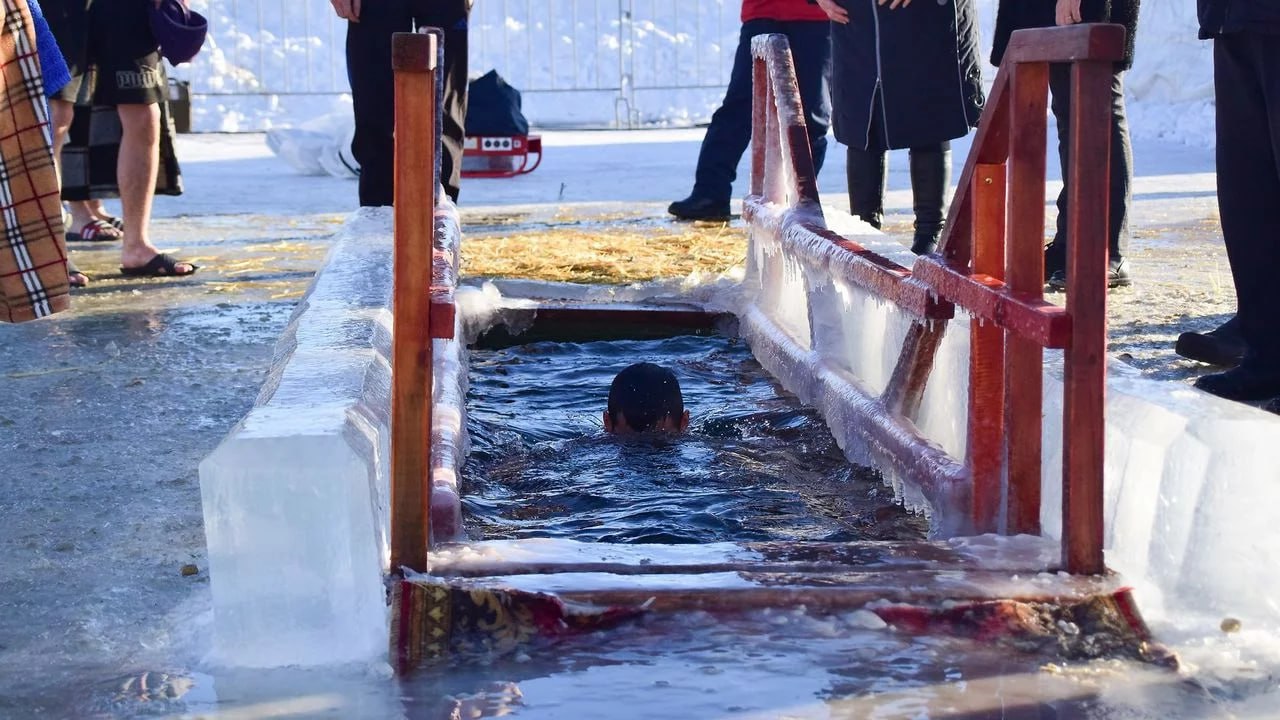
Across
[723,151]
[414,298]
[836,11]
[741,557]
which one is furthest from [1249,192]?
[723,151]

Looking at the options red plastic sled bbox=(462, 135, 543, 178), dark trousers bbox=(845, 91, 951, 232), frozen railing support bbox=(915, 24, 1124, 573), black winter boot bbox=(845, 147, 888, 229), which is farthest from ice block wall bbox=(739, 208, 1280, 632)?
red plastic sled bbox=(462, 135, 543, 178)

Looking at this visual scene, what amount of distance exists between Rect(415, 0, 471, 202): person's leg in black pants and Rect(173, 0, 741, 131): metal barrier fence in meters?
10.5

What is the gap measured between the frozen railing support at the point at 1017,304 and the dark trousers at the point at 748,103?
372 centimetres

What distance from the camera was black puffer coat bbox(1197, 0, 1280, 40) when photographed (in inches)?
128

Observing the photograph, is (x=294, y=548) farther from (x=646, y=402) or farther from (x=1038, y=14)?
(x=1038, y=14)

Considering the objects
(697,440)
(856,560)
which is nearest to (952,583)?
(856,560)

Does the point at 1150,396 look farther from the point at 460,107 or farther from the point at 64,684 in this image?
the point at 460,107

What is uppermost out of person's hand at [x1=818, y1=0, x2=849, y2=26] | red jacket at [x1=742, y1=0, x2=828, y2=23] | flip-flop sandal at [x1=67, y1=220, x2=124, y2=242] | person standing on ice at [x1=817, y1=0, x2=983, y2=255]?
red jacket at [x1=742, y1=0, x2=828, y2=23]

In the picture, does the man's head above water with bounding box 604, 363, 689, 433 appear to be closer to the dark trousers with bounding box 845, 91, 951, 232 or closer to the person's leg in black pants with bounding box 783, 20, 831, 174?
the dark trousers with bounding box 845, 91, 951, 232

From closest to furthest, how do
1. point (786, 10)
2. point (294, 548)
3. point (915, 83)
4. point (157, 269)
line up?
point (294, 548), point (915, 83), point (157, 269), point (786, 10)

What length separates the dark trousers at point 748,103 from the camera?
680 cm

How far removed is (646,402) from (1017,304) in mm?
1420

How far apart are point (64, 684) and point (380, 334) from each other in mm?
1180

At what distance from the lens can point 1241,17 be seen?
10.9ft
